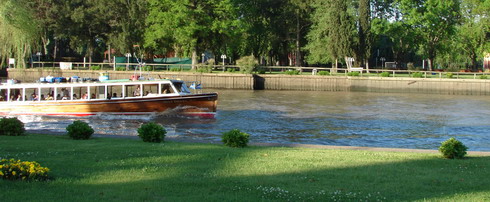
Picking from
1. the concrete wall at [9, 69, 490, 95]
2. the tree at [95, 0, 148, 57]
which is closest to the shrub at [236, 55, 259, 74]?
the concrete wall at [9, 69, 490, 95]

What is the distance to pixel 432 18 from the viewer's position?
73.8m

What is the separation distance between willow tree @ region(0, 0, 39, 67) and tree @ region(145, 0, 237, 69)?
19.3 metres

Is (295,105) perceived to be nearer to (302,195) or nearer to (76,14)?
(302,195)

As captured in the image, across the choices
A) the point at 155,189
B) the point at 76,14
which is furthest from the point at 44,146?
the point at 76,14

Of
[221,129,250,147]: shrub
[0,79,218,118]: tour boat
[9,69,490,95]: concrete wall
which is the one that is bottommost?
[221,129,250,147]: shrub

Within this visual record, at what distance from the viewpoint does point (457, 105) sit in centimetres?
4603

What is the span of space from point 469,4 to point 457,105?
37.3 metres

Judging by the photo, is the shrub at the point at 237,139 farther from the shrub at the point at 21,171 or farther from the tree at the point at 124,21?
the tree at the point at 124,21

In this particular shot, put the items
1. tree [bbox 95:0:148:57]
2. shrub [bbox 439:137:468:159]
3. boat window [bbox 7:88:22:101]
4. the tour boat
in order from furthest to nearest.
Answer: tree [bbox 95:0:148:57], boat window [bbox 7:88:22:101], the tour boat, shrub [bbox 439:137:468:159]

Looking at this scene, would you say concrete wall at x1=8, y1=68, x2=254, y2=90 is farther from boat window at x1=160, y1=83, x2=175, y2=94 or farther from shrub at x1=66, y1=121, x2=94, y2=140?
shrub at x1=66, y1=121, x2=94, y2=140

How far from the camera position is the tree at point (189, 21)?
2707 inches

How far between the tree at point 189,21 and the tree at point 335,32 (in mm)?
12315

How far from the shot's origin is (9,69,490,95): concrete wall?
197 ft

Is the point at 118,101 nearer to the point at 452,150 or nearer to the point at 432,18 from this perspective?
the point at 452,150
